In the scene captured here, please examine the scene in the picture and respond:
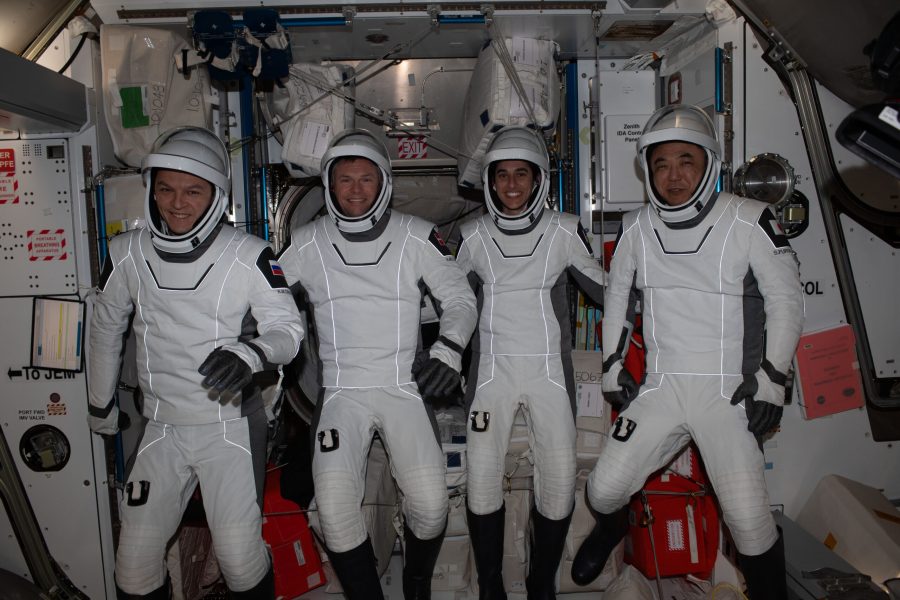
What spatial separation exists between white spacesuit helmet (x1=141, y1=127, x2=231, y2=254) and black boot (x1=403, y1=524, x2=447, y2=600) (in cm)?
170

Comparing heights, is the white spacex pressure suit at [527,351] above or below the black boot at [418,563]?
above

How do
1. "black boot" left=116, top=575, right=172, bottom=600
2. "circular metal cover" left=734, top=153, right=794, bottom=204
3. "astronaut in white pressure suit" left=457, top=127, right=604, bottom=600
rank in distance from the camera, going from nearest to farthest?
"black boot" left=116, top=575, right=172, bottom=600, "astronaut in white pressure suit" left=457, top=127, right=604, bottom=600, "circular metal cover" left=734, top=153, right=794, bottom=204

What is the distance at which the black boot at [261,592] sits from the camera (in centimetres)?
271

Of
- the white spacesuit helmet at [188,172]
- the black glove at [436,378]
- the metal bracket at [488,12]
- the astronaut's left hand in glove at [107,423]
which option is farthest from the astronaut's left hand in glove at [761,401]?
the astronaut's left hand in glove at [107,423]

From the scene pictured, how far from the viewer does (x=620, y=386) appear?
3113 millimetres

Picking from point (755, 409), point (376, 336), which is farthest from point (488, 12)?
point (755, 409)

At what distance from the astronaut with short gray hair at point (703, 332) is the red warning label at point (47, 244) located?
315 centimetres

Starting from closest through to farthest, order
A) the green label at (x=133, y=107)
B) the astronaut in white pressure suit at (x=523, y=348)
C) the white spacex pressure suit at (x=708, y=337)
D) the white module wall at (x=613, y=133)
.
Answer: the white spacex pressure suit at (x=708, y=337) < the astronaut in white pressure suit at (x=523, y=348) < the green label at (x=133, y=107) < the white module wall at (x=613, y=133)

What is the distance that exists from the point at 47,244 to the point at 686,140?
352 centimetres

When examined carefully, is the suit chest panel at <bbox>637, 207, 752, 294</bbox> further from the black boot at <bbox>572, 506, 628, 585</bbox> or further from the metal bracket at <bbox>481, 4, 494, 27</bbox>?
the metal bracket at <bbox>481, 4, 494, 27</bbox>

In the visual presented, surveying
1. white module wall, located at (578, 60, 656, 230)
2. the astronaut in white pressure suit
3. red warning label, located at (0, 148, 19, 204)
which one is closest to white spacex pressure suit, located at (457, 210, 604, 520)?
the astronaut in white pressure suit

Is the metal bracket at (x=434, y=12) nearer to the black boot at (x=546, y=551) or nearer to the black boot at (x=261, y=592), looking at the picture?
the black boot at (x=546, y=551)

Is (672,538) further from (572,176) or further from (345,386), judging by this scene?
(572,176)

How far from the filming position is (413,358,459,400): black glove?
9.27ft
